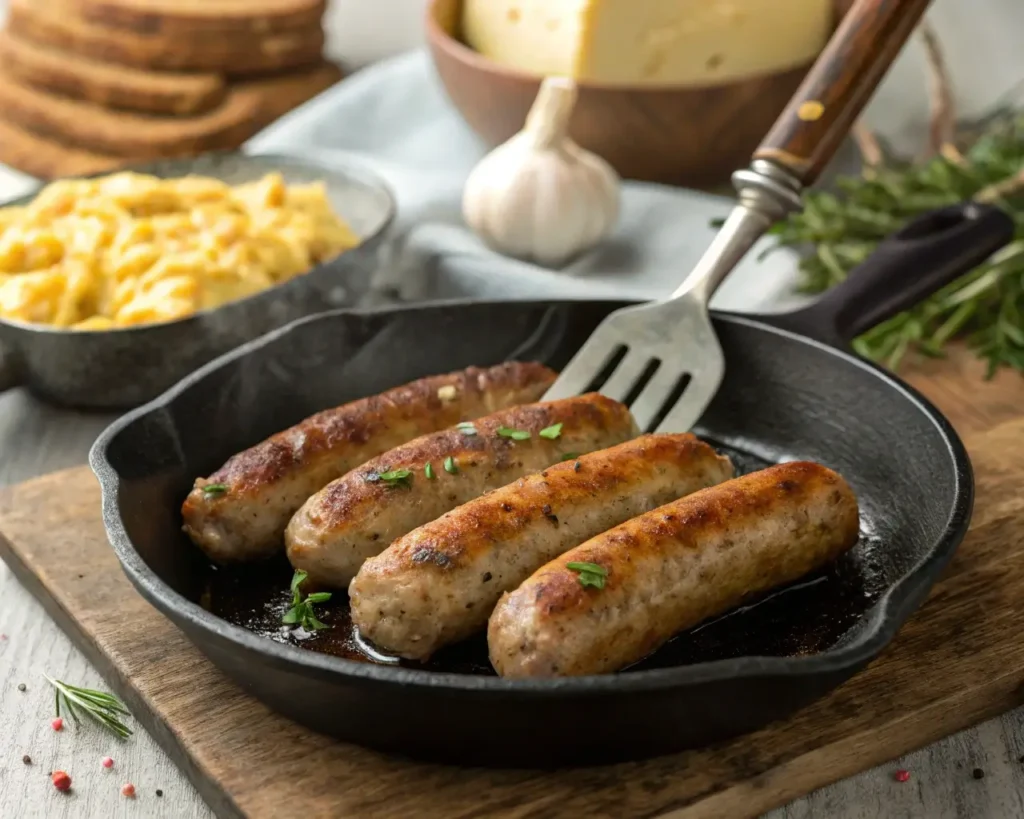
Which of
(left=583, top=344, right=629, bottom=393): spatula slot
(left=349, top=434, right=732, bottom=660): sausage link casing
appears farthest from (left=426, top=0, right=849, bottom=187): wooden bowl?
(left=349, top=434, right=732, bottom=660): sausage link casing

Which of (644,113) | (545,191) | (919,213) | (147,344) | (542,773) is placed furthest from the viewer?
(644,113)

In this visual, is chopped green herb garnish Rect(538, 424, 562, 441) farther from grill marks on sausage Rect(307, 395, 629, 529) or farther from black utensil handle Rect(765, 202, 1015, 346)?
black utensil handle Rect(765, 202, 1015, 346)

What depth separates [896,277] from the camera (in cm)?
296

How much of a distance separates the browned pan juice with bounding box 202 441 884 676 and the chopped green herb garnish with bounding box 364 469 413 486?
0.22 metres

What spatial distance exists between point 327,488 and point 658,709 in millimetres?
844

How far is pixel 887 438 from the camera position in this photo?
2770 millimetres

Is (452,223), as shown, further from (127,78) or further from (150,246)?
(127,78)

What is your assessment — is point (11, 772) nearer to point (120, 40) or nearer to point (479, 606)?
point (479, 606)

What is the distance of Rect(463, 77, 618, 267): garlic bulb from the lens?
378cm

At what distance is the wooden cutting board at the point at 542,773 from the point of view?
197 cm

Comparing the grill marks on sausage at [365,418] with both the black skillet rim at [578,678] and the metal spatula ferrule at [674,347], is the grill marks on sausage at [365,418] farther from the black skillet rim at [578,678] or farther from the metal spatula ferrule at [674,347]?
the black skillet rim at [578,678]

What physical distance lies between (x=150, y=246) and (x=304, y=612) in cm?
156

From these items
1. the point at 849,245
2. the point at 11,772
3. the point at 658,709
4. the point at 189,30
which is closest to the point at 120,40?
the point at 189,30

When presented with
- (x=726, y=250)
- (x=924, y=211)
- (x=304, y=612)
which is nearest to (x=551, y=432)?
(x=304, y=612)
